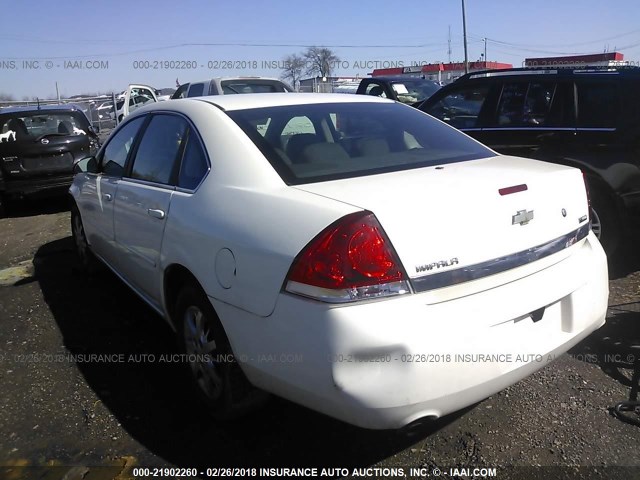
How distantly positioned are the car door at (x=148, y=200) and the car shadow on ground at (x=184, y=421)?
1.34 ft

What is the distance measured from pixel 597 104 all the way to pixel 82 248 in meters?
4.77

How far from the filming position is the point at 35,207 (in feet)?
30.7

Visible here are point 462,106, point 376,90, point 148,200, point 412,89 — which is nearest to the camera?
point 148,200

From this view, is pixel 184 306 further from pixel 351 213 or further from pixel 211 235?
pixel 351 213

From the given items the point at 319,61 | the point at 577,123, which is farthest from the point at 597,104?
the point at 319,61

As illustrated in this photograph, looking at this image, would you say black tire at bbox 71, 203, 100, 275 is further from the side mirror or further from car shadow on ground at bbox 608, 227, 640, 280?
car shadow on ground at bbox 608, 227, 640, 280

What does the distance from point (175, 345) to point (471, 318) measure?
2.22 m

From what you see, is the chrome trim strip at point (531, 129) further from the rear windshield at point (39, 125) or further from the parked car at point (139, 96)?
the parked car at point (139, 96)

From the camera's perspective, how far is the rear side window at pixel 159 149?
3150 millimetres

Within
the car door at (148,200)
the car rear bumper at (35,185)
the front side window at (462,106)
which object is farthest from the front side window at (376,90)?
the car door at (148,200)

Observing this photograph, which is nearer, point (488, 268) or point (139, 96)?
point (488, 268)

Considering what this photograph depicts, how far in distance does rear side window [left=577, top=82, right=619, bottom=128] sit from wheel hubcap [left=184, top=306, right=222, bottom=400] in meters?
3.80

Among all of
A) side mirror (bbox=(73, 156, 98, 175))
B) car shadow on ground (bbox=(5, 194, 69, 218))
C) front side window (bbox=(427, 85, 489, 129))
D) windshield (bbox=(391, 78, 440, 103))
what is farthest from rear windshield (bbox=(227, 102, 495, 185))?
windshield (bbox=(391, 78, 440, 103))

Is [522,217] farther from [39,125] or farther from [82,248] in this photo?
[39,125]
